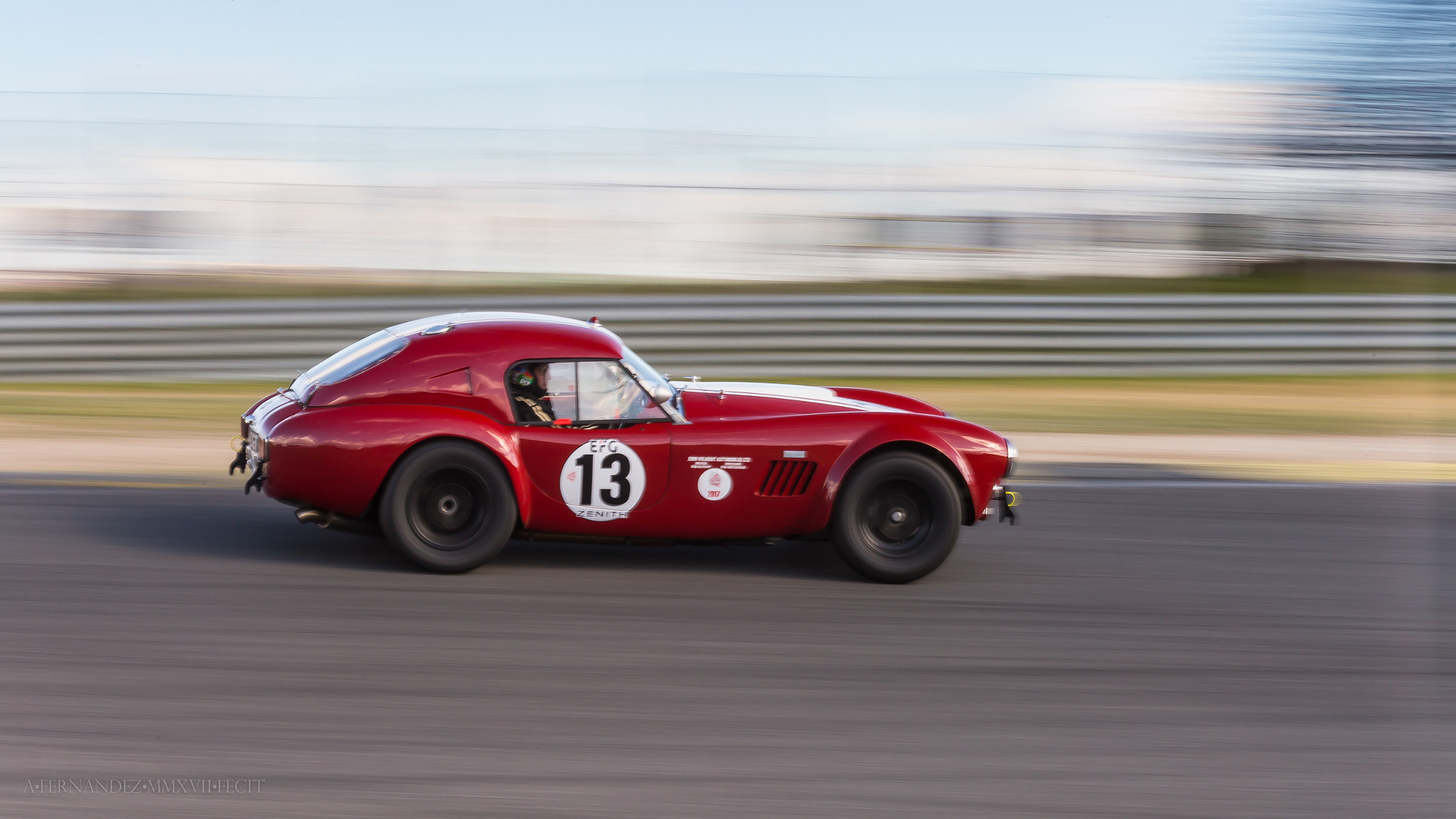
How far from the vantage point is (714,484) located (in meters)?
5.69

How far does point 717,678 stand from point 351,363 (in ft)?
7.82

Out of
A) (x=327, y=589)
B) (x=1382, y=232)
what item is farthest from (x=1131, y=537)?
(x=1382, y=232)

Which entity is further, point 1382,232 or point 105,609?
point 1382,232

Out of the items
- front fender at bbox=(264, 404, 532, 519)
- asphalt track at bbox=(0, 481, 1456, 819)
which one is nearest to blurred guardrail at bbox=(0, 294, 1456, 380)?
asphalt track at bbox=(0, 481, 1456, 819)

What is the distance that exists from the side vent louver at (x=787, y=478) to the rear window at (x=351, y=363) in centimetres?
175

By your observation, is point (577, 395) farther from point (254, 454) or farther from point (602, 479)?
point (254, 454)

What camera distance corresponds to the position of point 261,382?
1215 cm

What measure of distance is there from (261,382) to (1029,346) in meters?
7.50

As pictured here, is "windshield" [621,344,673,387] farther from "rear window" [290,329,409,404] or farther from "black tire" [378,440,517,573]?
"rear window" [290,329,409,404]

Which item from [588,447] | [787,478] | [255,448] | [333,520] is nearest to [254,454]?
[255,448]

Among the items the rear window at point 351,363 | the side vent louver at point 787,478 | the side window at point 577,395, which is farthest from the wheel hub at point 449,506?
the side vent louver at point 787,478

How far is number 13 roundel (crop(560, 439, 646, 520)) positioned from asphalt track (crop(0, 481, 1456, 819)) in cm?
37

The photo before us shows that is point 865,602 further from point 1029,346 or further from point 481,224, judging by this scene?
point 481,224

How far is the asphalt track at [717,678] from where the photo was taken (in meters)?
3.75
